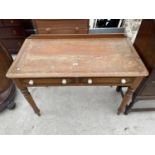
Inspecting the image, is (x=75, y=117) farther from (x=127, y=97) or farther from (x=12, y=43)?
(x=12, y=43)

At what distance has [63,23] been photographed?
5.65 ft

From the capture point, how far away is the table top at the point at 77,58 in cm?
101

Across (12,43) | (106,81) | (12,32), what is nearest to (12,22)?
(12,32)

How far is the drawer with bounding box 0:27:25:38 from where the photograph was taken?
2049mm

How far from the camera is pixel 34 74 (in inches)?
39.5

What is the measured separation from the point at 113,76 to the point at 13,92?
128 centimetres

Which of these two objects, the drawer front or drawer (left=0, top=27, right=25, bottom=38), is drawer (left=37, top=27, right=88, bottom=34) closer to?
drawer (left=0, top=27, right=25, bottom=38)

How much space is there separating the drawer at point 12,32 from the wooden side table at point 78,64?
3.04 feet

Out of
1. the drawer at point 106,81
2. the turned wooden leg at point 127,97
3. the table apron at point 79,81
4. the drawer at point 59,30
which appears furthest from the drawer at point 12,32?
the turned wooden leg at point 127,97

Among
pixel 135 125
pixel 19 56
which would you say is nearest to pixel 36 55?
pixel 19 56

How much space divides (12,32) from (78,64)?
154 centimetres
